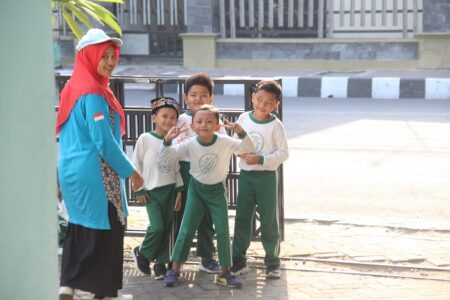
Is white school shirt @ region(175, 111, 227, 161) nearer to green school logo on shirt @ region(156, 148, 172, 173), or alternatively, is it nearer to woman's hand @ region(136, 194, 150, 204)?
green school logo on shirt @ region(156, 148, 172, 173)

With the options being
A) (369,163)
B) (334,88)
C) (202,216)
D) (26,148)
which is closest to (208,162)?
(202,216)

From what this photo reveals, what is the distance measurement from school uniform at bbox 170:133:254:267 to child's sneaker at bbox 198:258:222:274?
274 mm

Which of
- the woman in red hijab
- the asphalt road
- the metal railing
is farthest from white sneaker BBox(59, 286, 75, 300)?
the metal railing

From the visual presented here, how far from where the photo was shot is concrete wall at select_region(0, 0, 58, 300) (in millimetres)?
2580

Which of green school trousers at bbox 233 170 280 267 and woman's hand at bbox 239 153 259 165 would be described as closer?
woman's hand at bbox 239 153 259 165

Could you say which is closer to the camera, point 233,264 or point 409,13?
point 233,264

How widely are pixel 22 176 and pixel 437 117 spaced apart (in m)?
10.2

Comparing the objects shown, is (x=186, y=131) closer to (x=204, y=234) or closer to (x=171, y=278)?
(x=204, y=234)

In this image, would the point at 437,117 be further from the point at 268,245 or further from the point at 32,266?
the point at 32,266

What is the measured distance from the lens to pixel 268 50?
1731 centimetres

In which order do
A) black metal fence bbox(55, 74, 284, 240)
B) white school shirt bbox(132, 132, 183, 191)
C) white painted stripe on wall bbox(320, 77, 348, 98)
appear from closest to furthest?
1. white school shirt bbox(132, 132, 183, 191)
2. black metal fence bbox(55, 74, 284, 240)
3. white painted stripe on wall bbox(320, 77, 348, 98)

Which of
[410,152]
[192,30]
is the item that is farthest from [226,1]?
[410,152]

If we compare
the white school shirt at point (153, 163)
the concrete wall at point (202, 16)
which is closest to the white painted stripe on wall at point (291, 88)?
the concrete wall at point (202, 16)

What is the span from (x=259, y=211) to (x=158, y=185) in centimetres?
60
